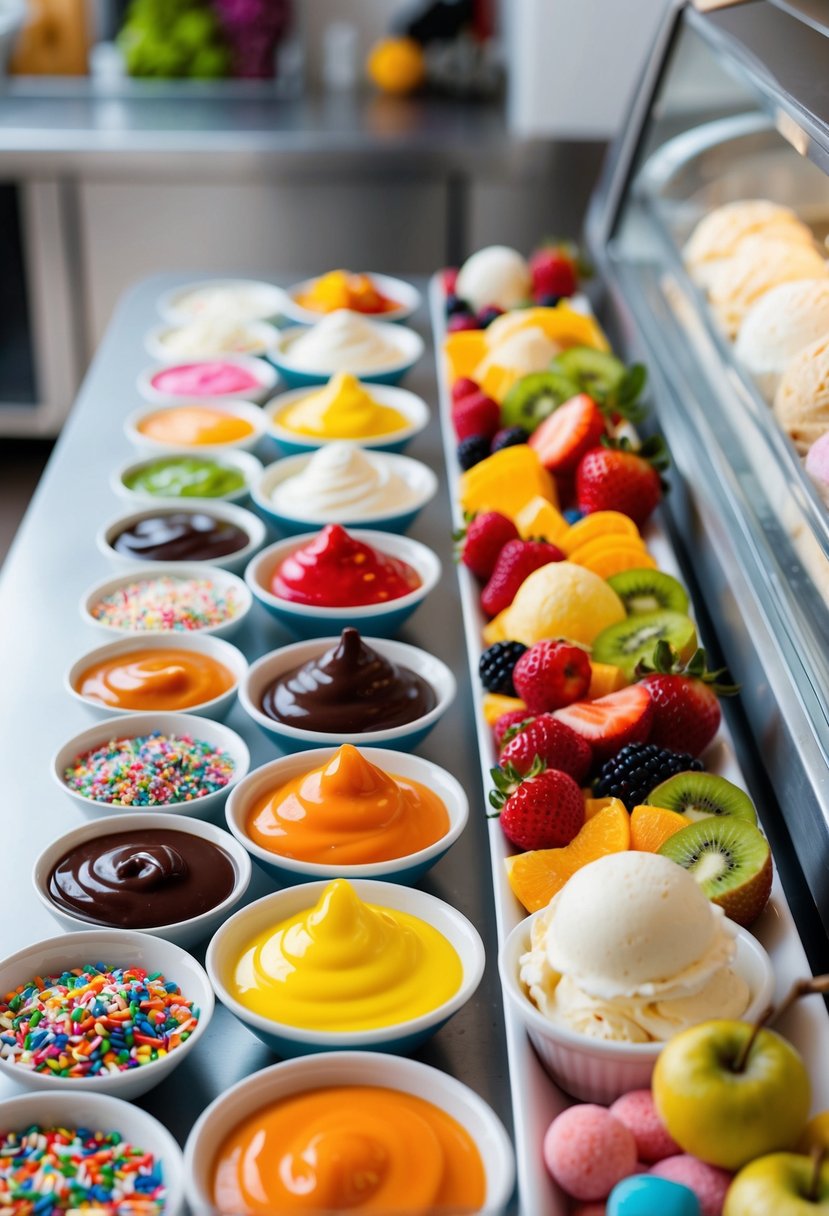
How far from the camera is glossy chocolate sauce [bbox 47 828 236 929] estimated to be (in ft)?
4.15

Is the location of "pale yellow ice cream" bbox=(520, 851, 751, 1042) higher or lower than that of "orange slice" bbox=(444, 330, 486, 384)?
higher

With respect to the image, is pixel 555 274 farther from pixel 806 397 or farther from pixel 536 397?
pixel 806 397

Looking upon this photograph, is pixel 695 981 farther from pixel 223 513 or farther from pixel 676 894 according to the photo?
pixel 223 513

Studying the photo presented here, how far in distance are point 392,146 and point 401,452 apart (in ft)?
6.39

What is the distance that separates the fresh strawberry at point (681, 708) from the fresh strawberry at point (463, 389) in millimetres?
984

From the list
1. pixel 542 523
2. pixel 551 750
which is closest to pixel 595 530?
pixel 542 523

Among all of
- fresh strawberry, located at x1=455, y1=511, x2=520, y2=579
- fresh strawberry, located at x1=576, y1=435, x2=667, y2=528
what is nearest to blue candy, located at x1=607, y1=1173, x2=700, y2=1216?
fresh strawberry, located at x1=455, y1=511, x2=520, y2=579

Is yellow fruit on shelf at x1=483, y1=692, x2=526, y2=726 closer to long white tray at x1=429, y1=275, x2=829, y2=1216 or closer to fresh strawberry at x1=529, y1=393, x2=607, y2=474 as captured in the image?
long white tray at x1=429, y1=275, x2=829, y2=1216

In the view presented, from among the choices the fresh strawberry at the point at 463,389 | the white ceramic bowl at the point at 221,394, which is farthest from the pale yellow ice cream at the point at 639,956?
the white ceramic bowl at the point at 221,394

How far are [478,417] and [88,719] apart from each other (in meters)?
0.92

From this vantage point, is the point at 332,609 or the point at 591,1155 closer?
the point at 591,1155

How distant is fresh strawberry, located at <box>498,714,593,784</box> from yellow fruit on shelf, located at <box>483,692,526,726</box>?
13 cm

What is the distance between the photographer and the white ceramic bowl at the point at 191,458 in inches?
81.5

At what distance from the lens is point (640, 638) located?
64.2 inches
